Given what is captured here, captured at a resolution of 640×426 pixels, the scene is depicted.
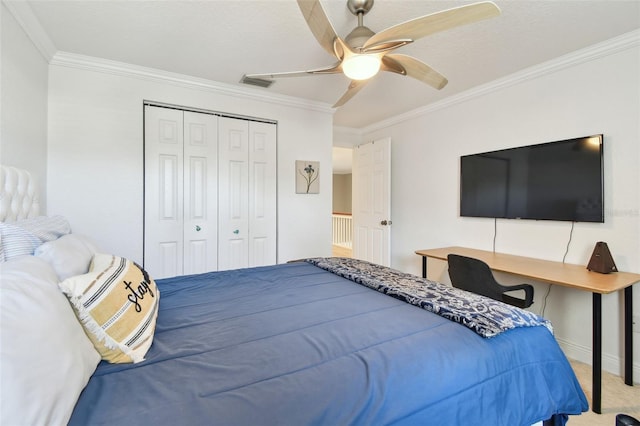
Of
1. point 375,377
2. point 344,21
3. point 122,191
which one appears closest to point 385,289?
point 375,377

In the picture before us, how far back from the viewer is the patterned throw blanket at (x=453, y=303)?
45.4 inches

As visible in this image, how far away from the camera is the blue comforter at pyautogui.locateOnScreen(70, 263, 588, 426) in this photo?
75 centimetres

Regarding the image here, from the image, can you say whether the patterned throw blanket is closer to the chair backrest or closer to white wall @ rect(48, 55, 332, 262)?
the chair backrest

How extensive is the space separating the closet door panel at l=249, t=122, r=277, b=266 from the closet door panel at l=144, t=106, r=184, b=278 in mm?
717

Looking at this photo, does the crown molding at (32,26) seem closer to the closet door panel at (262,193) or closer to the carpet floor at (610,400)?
the closet door panel at (262,193)

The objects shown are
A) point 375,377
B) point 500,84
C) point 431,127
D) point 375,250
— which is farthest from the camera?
point 375,250

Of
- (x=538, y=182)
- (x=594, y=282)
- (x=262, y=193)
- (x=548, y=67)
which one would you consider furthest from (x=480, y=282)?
(x=262, y=193)

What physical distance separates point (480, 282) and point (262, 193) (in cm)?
229

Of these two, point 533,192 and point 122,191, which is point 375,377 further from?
point 122,191

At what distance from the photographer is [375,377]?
0.88 meters

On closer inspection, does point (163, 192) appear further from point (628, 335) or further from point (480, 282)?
point (628, 335)

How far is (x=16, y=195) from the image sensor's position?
1700mm

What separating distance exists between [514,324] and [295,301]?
95 cm

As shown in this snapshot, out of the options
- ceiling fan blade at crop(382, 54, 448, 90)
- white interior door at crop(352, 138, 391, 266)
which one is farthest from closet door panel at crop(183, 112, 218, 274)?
white interior door at crop(352, 138, 391, 266)
